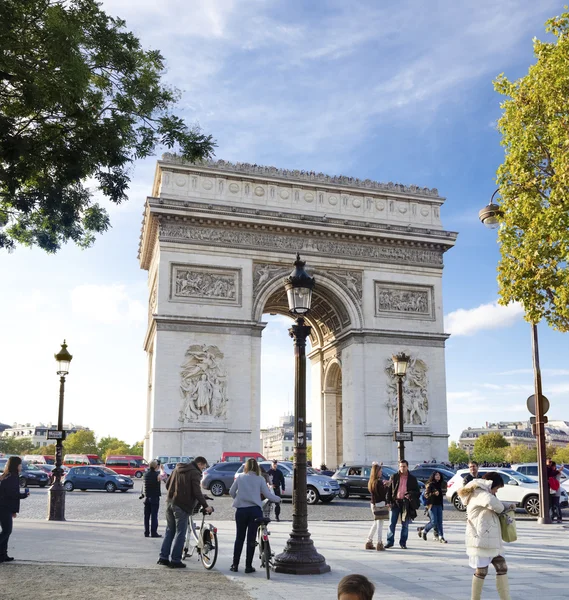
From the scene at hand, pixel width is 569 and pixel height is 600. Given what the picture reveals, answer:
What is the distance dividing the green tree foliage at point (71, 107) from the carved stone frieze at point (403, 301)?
91.0 feet

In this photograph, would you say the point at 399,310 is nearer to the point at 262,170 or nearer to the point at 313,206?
the point at 313,206


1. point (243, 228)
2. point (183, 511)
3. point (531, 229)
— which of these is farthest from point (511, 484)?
point (243, 228)

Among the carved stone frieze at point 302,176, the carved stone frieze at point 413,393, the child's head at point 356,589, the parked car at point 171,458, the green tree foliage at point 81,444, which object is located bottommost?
the child's head at point 356,589

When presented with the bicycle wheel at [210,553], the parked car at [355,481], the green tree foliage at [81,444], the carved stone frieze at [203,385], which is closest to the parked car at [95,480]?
the carved stone frieze at [203,385]

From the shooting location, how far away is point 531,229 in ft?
51.7

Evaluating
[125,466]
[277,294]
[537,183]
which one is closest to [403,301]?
[277,294]

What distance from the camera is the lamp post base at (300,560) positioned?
9.97m

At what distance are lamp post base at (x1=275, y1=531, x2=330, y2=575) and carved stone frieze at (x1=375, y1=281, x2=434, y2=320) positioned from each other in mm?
29022

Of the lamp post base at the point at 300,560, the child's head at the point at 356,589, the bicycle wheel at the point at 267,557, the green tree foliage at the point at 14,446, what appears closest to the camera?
the child's head at the point at 356,589

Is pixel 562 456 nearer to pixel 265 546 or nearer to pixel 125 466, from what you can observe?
pixel 125 466

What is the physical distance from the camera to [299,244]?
3800cm

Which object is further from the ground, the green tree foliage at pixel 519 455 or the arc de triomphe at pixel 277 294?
the arc de triomphe at pixel 277 294

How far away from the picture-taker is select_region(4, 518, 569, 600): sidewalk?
855cm

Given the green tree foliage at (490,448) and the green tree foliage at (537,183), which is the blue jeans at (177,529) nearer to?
the green tree foliage at (537,183)
